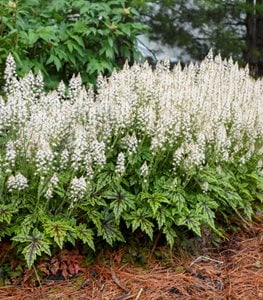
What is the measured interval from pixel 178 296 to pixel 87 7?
10.8ft

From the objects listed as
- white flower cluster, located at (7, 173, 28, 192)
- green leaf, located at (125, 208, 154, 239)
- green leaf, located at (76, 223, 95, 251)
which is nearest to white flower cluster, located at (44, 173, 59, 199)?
white flower cluster, located at (7, 173, 28, 192)

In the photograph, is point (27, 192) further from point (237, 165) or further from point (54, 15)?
point (54, 15)

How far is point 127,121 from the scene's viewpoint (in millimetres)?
3086

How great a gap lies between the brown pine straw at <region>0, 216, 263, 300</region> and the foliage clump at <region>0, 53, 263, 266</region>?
21 cm

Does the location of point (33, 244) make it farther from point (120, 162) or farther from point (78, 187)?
point (120, 162)

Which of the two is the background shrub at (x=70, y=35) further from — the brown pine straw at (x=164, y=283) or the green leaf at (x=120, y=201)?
the brown pine straw at (x=164, y=283)

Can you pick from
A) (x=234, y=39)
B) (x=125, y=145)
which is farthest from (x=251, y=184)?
(x=234, y=39)

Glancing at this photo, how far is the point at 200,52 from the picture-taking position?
816 centimetres

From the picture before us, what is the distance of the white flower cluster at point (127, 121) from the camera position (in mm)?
2863

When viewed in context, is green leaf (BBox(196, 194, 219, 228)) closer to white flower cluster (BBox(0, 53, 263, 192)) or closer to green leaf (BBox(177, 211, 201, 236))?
green leaf (BBox(177, 211, 201, 236))

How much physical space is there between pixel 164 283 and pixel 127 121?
0.98 m

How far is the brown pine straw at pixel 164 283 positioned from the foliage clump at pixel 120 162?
0.21 metres

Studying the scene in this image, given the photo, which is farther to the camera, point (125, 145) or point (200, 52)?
point (200, 52)

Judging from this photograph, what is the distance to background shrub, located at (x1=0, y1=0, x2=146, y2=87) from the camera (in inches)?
187
